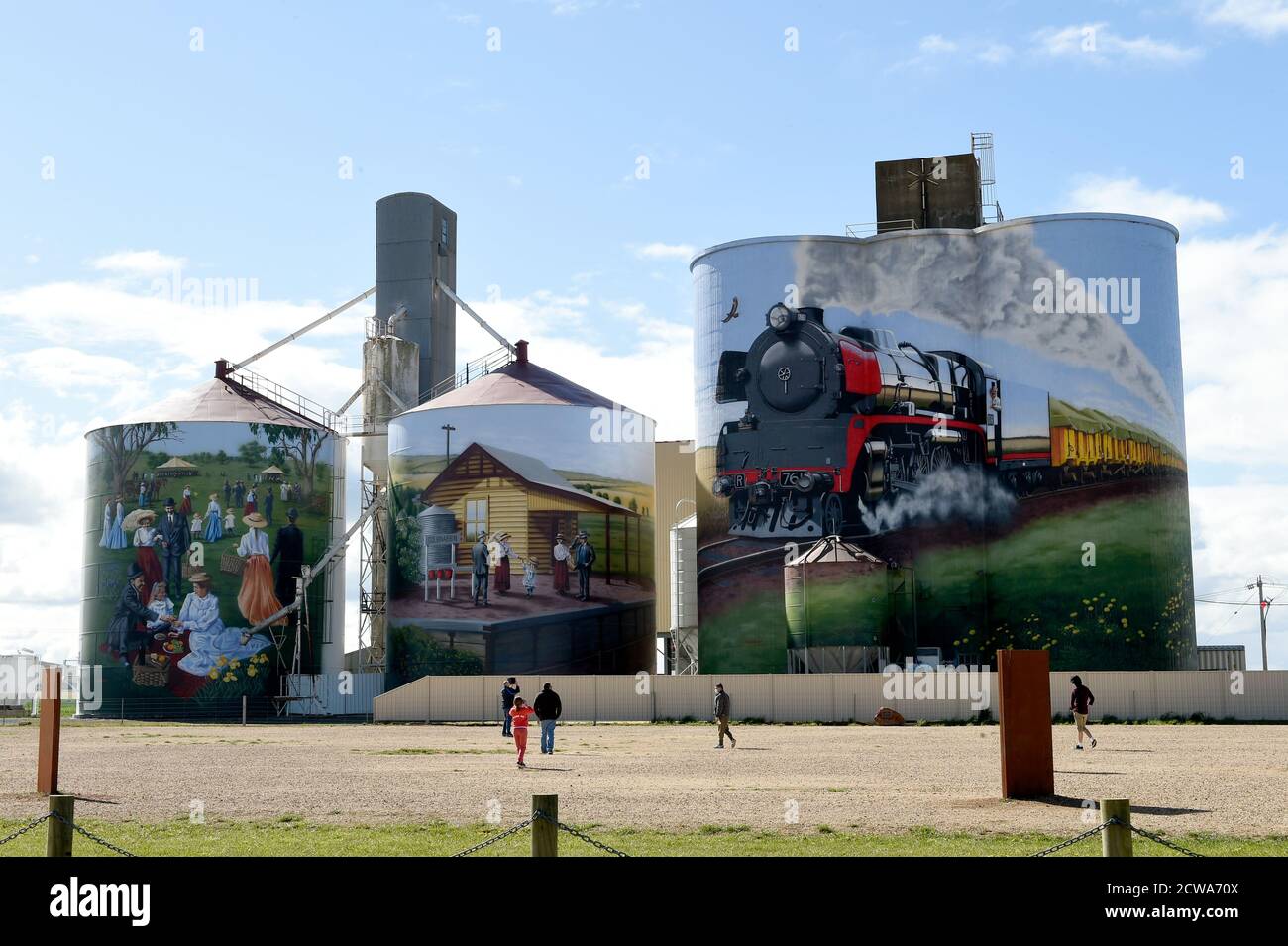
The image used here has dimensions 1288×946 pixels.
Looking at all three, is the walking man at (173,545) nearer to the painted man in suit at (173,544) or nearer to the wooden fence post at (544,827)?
the painted man in suit at (173,544)

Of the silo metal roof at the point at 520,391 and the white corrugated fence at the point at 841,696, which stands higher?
the silo metal roof at the point at 520,391

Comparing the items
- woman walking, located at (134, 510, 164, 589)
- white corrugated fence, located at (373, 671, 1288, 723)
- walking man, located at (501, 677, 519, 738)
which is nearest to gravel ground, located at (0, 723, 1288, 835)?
walking man, located at (501, 677, 519, 738)

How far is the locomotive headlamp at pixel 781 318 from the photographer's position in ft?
212

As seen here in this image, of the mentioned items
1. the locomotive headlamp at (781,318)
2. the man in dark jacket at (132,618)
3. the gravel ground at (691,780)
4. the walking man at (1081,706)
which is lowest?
the gravel ground at (691,780)

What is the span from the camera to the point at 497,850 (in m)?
16.2

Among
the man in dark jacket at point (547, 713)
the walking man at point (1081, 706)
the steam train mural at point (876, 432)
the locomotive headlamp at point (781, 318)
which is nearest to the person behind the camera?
the man in dark jacket at point (547, 713)

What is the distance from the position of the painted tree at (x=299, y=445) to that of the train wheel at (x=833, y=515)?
88.4 feet

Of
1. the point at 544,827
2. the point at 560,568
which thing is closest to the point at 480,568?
the point at 560,568

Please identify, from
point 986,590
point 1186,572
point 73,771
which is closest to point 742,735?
point 73,771

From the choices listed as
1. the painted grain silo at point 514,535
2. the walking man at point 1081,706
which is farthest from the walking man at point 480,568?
the walking man at point 1081,706

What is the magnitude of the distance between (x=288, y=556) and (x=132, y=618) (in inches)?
313

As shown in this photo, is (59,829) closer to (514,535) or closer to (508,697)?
(508,697)

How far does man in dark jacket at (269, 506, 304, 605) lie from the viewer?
238ft
